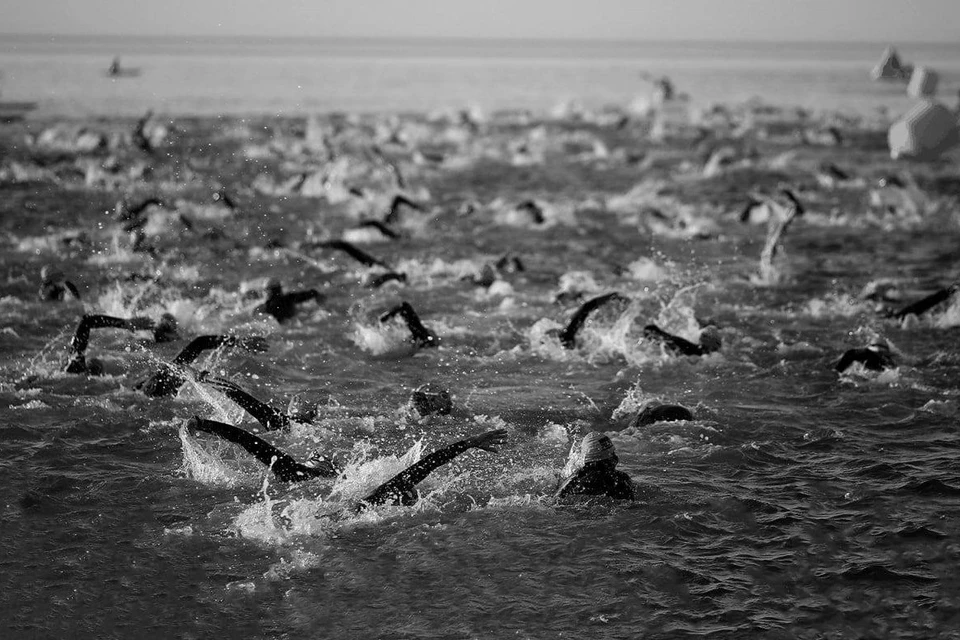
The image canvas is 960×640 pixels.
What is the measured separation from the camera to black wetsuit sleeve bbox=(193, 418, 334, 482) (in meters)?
7.26

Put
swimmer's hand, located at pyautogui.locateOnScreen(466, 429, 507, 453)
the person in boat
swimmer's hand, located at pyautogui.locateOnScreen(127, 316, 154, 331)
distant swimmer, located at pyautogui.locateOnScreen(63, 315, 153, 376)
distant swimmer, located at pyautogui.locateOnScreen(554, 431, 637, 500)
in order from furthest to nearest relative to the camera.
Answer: swimmer's hand, located at pyautogui.locateOnScreen(127, 316, 154, 331) → distant swimmer, located at pyautogui.locateOnScreen(63, 315, 153, 376) → distant swimmer, located at pyautogui.locateOnScreen(554, 431, 637, 500) → the person in boat → swimmer's hand, located at pyautogui.locateOnScreen(466, 429, 507, 453)

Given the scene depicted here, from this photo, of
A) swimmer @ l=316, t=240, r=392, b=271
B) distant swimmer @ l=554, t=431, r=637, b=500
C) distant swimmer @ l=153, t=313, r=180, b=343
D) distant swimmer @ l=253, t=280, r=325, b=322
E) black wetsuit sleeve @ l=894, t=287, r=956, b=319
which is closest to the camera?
distant swimmer @ l=554, t=431, r=637, b=500

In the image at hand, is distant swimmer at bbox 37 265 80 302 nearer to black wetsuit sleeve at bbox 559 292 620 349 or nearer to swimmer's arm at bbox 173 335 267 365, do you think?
swimmer's arm at bbox 173 335 267 365

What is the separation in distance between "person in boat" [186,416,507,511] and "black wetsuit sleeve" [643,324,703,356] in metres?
3.77

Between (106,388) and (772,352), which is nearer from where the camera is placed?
(106,388)

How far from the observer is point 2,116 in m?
31.8

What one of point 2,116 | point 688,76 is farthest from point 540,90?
point 2,116

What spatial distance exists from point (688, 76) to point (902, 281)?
48.5m

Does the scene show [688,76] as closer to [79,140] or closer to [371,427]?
[79,140]

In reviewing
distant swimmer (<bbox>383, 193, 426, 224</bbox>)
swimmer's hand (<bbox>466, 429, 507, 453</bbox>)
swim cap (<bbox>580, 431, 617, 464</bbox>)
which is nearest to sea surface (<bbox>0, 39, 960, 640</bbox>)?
distant swimmer (<bbox>383, 193, 426, 224</bbox>)

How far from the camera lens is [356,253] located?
45.3ft

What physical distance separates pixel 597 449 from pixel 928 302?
5.80m

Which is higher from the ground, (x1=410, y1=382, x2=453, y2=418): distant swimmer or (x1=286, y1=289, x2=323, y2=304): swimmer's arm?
(x1=286, y1=289, x2=323, y2=304): swimmer's arm

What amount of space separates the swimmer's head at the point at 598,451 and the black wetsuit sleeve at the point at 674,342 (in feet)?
10.2
